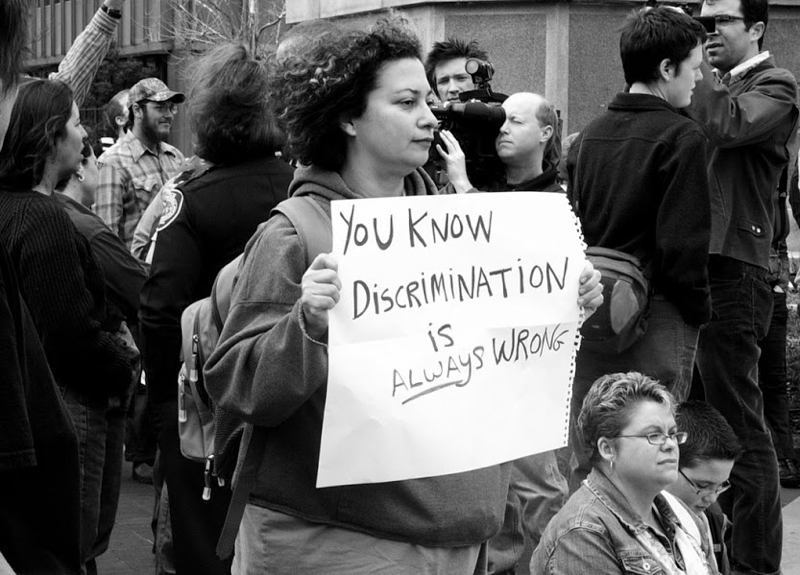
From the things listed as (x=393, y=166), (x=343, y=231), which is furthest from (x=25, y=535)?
(x=393, y=166)

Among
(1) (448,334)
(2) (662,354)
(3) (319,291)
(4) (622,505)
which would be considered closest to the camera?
(3) (319,291)

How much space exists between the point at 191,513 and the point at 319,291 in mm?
2157

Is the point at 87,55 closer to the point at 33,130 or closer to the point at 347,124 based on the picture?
the point at 33,130

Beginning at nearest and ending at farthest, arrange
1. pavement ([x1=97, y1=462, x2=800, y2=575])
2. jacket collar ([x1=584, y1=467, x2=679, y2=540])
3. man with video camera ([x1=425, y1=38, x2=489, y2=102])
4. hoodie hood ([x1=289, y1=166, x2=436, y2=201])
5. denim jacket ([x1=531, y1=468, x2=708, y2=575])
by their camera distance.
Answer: hoodie hood ([x1=289, y1=166, x2=436, y2=201]) < denim jacket ([x1=531, y1=468, x2=708, y2=575]) < jacket collar ([x1=584, y1=467, x2=679, y2=540]) < pavement ([x1=97, y1=462, x2=800, y2=575]) < man with video camera ([x1=425, y1=38, x2=489, y2=102])

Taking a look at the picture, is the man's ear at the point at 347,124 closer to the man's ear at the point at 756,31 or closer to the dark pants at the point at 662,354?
the dark pants at the point at 662,354

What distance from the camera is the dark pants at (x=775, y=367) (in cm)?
577

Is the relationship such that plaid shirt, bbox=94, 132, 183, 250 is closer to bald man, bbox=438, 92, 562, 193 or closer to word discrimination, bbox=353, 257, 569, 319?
bald man, bbox=438, 92, 562, 193

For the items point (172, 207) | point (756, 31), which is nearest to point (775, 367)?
point (756, 31)

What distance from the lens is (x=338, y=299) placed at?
2535mm

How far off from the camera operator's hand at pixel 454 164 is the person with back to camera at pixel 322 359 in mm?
1167

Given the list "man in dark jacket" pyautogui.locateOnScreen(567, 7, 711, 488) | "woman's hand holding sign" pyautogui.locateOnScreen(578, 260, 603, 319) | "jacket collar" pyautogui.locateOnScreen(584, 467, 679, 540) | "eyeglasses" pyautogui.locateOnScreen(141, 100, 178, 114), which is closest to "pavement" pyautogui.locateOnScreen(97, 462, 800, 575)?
"man in dark jacket" pyautogui.locateOnScreen(567, 7, 711, 488)

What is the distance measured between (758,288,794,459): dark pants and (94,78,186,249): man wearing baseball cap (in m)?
3.53

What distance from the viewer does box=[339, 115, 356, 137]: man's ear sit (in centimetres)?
288

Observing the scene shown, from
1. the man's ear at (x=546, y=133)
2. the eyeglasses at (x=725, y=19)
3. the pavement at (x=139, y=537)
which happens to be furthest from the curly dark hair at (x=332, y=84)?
the pavement at (x=139, y=537)
